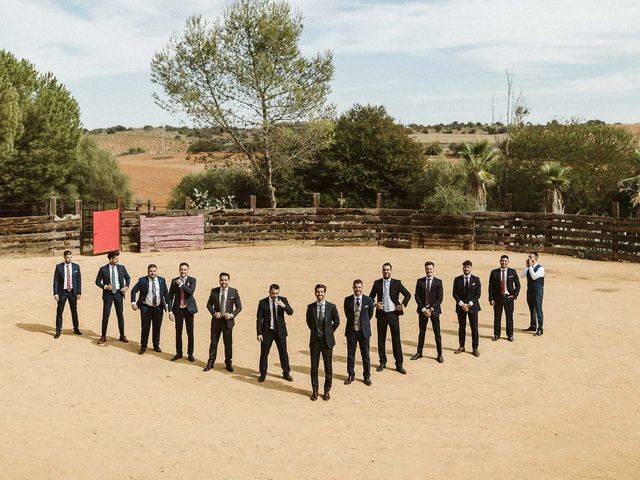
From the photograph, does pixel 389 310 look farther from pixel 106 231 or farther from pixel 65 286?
pixel 106 231

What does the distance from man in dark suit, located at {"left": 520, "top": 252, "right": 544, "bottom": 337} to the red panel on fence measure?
17.5m

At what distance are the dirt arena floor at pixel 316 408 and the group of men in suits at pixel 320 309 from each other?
0.39 meters

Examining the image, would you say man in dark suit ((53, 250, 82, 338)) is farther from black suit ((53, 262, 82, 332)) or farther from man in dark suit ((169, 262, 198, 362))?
man in dark suit ((169, 262, 198, 362))

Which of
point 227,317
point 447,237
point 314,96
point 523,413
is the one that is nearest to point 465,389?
point 523,413

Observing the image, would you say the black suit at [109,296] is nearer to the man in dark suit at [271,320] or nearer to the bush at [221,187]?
the man in dark suit at [271,320]

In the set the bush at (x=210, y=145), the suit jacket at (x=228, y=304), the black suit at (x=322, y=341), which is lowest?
the black suit at (x=322, y=341)

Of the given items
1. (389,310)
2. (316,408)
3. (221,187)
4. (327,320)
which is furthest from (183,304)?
(221,187)

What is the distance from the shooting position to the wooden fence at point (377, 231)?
27156 mm

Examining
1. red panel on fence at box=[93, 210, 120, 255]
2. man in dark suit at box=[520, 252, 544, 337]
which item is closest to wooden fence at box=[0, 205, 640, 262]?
red panel on fence at box=[93, 210, 120, 255]

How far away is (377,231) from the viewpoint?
31.6m

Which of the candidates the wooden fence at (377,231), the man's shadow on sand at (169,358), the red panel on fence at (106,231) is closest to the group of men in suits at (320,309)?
the man's shadow on sand at (169,358)

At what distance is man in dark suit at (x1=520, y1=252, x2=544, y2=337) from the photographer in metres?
15.5

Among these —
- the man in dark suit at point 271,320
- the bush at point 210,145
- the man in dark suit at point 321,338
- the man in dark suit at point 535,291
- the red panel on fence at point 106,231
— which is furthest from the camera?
the bush at point 210,145

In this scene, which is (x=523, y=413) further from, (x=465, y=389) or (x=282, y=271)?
(x=282, y=271)
